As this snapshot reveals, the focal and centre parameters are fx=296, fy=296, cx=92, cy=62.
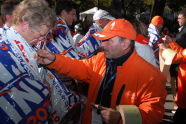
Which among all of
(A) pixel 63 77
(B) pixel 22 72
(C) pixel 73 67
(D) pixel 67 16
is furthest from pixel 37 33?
(D) pixel 67 16

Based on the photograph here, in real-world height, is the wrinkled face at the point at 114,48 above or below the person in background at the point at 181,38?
above

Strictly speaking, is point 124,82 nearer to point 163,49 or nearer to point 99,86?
point 99,86

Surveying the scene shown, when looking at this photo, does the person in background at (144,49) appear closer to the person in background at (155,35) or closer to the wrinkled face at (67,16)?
the wrinkled face at (67,16)

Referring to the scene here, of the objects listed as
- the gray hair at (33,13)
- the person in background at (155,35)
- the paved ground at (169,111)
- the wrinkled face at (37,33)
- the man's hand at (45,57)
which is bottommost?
the paved ground at (169,111)

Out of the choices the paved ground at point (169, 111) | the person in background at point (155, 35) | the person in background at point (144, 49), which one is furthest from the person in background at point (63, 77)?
the paved ground at point (169, 111)

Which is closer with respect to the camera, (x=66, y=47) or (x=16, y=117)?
(x=16, y=117)

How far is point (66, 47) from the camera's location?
3.77 m

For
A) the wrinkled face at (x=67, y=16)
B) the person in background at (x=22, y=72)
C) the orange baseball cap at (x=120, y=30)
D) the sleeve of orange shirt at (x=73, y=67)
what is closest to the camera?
the person in background at (x=22, y=72)

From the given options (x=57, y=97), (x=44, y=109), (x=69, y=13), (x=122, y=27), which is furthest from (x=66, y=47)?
(x=44, y=109)

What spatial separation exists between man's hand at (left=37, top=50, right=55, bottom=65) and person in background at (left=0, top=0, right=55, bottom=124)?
1.33ft

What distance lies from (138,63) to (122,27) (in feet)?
1.12

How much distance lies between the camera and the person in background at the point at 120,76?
242 cm

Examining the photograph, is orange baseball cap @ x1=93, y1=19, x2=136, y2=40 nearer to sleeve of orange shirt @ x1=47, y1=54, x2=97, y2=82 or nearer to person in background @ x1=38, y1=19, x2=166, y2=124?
person in background @ x1=38, y1=19, x2=166, y2=124

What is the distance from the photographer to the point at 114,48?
8.61 feet
